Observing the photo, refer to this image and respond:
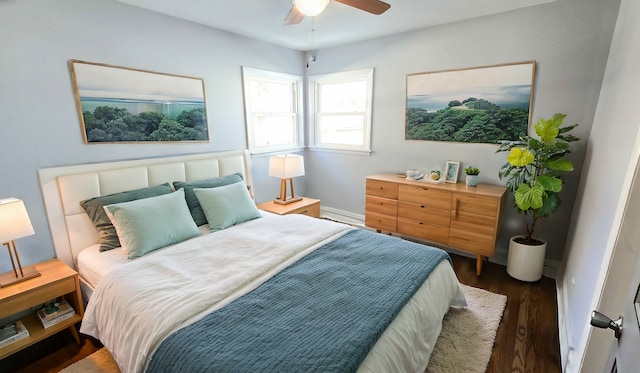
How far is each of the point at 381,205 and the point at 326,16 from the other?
207 centimetres

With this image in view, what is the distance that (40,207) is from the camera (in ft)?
7.13

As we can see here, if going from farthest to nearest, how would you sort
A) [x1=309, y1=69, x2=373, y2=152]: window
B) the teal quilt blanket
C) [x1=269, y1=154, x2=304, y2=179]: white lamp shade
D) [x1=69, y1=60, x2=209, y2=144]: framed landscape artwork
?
[x1=309, y1=69, x2=373, y2=152]: window < [x1=269, y1=154, x2=304, y2=179]: white lamp shade < [x1=69, y1=60, x2=209, y2=144]: framed landscape artwork < the teal quilt blanket

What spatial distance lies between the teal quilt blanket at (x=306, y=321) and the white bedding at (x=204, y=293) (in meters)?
0.07

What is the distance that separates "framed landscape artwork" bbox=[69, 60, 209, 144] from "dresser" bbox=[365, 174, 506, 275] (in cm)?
211

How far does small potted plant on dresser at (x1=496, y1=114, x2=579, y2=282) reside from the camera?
241 cm

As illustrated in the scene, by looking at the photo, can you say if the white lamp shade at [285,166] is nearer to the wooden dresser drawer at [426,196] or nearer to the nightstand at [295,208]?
the nightstand at [295,208]

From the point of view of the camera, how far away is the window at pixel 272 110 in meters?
3.67

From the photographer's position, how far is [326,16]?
2869 millimetres

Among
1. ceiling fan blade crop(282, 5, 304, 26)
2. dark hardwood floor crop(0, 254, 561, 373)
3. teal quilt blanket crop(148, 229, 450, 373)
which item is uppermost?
ceiling fan blade crop(282, 5, 304, 26)

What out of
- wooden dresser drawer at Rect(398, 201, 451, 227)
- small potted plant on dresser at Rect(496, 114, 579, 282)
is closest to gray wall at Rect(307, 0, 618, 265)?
small potted plant on dresser at Rect(496, 114, 579, 282)

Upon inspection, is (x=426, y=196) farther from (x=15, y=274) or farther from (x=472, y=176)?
(x=15, y=274)

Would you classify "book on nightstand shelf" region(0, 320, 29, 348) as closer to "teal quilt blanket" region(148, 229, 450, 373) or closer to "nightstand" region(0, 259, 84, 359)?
"nightstand" region(0, 259, 84, 359)

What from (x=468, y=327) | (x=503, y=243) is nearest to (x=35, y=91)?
(x=468, y=327)

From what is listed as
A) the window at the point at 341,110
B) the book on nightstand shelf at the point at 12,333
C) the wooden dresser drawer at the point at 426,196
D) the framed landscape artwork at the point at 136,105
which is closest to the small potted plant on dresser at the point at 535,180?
the wooden dresser drawer at the point at 426,196
